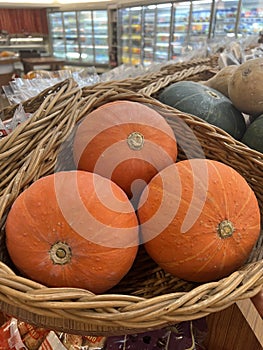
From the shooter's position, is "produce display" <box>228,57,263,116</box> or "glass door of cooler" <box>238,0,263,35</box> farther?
"glass door of cooler" <box>238,0,263,35</box>

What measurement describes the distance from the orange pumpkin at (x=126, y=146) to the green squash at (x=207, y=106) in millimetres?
313

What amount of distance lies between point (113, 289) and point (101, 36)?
8179 mm

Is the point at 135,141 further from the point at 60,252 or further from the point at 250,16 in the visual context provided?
the point at 250,16

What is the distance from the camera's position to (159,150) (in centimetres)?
55

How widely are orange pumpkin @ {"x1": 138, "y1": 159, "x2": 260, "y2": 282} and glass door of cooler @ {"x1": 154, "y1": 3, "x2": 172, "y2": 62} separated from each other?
5.38 metres

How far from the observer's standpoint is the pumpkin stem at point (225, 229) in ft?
1.43

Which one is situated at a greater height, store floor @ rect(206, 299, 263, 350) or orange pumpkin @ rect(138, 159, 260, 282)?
orange pumpkin @ rect(138, 159, 260, 282)

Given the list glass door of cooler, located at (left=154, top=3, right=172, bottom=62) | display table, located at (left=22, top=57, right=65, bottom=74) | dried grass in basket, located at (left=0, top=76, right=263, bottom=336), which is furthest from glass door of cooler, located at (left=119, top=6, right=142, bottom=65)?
dried grass in basket, located at (left=0, top=76, right=263, bottom=336)

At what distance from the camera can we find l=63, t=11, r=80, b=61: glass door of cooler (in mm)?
8469

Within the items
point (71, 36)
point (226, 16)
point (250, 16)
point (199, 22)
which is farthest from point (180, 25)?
point (71, 36)

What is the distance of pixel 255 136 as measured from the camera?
812mm

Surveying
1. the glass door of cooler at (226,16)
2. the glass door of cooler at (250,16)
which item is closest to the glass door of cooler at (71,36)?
the glass door of cooler at (226,16)

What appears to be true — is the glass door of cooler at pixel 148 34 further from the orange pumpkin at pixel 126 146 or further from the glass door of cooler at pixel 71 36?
the orange pumpkin at pixel 126 146

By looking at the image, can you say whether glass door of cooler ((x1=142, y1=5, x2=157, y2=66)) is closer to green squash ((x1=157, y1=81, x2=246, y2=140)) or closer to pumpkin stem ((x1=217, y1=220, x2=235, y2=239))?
green squash ((x1=157, y1=81, x2=246, y2=140))
